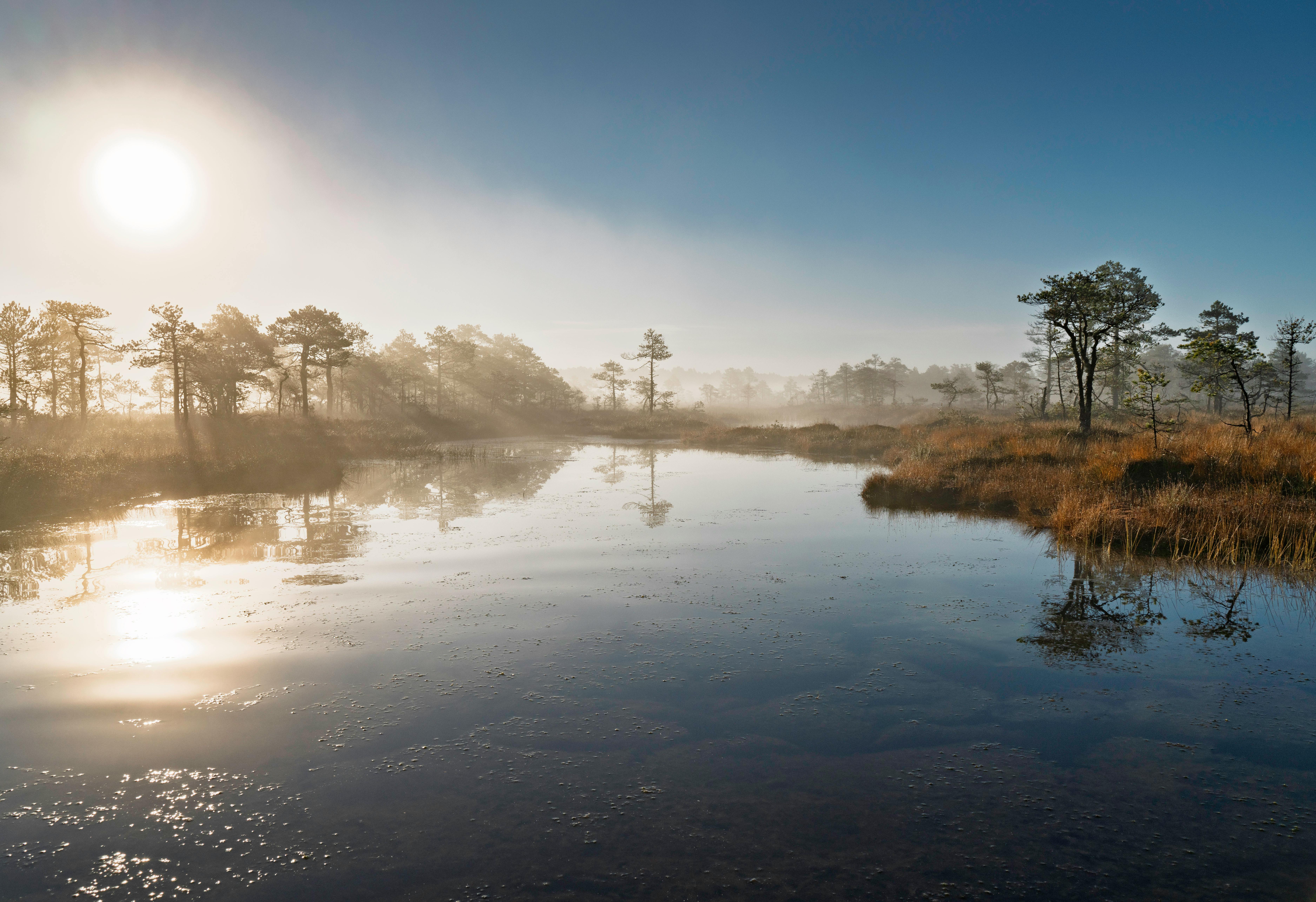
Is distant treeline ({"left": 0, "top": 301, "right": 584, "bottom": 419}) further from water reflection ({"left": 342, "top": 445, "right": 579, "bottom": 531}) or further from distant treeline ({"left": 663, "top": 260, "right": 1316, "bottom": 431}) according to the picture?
distant treeline ({"left": 663, "top": 260, "right": 1316, "bottom": 431})

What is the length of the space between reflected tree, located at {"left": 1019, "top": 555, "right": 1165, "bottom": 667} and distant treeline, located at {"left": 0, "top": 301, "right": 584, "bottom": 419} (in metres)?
24.5

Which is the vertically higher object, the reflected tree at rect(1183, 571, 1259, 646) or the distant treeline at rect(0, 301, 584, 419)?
the distant treeline at rect(0, 301, 584, 419)

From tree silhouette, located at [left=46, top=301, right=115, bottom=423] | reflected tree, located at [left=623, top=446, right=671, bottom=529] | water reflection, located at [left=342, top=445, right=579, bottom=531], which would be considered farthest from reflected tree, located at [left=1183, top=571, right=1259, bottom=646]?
tree silhouette, located at [left=46, top=301, right=115, bottom=423]

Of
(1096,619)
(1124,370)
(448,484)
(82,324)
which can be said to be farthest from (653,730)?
(1124,370)

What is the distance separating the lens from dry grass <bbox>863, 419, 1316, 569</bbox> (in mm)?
11172

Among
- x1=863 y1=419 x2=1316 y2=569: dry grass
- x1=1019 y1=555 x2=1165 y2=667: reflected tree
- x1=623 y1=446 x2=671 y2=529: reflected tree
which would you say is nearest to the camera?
x1=1019 y1=555 x2=1165 y2=667: reflected tree

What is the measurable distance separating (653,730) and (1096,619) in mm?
6299

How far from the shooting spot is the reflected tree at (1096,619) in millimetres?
7285

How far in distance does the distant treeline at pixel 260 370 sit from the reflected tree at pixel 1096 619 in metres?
24.5

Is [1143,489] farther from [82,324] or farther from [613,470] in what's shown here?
[82,324]

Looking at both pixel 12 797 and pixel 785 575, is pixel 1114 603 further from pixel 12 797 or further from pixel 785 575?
pixel 12 797

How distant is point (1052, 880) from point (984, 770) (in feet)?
3.80

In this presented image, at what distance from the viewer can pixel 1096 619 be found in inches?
327

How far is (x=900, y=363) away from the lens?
157500 millimetres
